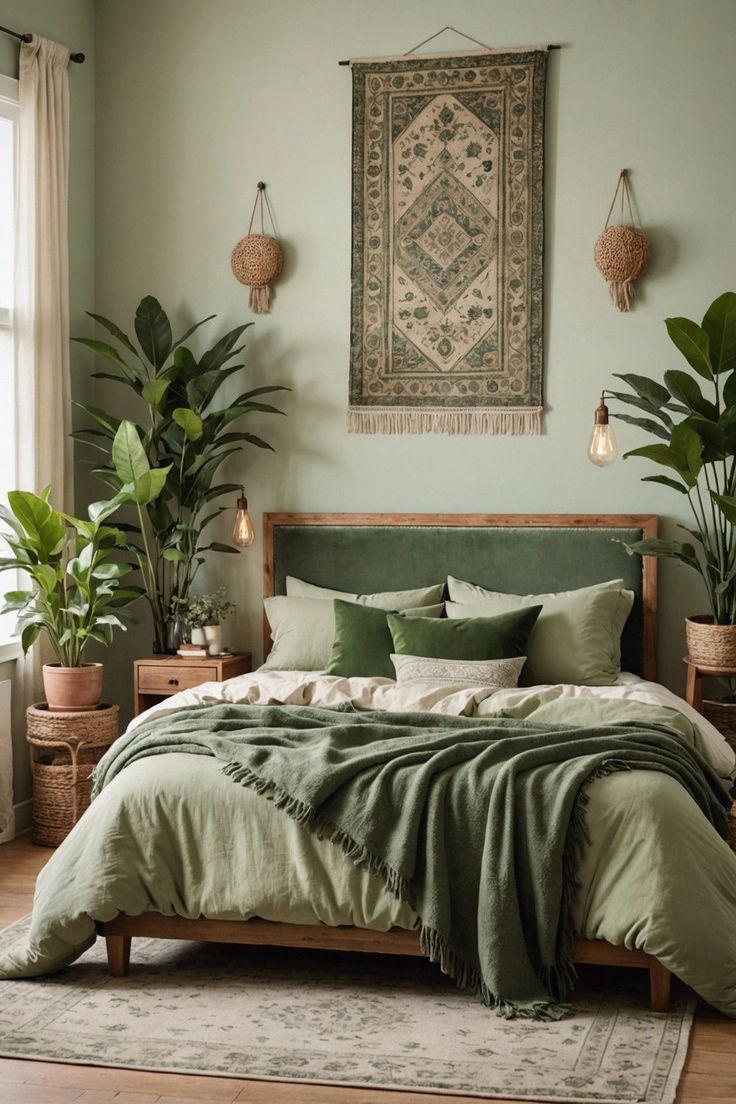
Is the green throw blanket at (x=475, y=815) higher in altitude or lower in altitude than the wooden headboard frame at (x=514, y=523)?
lower

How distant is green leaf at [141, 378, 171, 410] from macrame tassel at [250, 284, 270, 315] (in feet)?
1.99

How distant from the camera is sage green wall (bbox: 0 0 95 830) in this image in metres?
5.53

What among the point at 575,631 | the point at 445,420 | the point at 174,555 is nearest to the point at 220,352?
the point at 174,555

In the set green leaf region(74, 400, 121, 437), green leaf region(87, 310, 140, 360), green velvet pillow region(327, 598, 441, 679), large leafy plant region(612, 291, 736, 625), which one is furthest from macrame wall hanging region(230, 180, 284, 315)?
large leafy plant region(612, 291, 736, 625)

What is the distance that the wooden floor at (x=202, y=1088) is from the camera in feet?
9.52

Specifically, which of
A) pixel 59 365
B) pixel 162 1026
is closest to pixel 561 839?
pixel 162 1026

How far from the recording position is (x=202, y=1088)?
2961 millimetres

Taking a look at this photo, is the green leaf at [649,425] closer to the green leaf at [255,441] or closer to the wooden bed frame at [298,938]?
the green leaf at [255,441]

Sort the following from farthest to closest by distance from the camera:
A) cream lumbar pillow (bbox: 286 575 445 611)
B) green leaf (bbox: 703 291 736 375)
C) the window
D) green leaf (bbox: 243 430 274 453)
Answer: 1. green leaf (bbox: 243 430 274 453)
2. cream lumbar pillow (bbox: 286 575 445 611)
3. the window
4. green leaf (bbox: 703 291 736 375)

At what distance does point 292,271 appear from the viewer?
19.0ft

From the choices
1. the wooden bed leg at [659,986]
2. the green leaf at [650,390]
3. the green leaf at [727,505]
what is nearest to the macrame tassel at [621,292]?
the green leaf at [650,390]

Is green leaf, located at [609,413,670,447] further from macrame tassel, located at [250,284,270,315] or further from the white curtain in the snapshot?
the white curtain

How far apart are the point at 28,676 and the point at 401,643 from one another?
5.25 ft

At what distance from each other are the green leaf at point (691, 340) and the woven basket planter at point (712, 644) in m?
0.96
